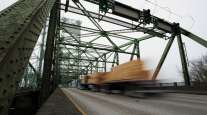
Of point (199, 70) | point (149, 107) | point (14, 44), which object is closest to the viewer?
point (14, 44)

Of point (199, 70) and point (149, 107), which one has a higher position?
point (199, 70)

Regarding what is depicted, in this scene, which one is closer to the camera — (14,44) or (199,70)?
(14,44)

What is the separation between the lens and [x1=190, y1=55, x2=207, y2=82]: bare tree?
153 ft

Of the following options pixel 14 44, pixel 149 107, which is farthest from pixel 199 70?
pixel 14 44

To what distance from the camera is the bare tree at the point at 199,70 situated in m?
46.6

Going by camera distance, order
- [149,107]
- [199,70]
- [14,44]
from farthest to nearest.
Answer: [199,70] < [149,107] < [14,44]

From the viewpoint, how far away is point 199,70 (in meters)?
Result: 49.3

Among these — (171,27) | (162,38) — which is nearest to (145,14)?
(171,27)

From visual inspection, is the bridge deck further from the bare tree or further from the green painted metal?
the bare tree

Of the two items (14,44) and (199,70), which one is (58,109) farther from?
(199,70)

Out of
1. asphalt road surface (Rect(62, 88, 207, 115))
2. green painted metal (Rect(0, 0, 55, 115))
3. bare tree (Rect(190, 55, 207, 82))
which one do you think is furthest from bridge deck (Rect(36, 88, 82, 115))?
bare tree (Rect(190, 55, 207, 82))

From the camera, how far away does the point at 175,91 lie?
614 inches

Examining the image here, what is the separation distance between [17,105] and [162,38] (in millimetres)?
20107

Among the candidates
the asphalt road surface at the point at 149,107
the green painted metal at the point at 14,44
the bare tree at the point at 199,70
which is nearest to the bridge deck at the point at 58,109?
the asphalt road surface at the point at 149,107
